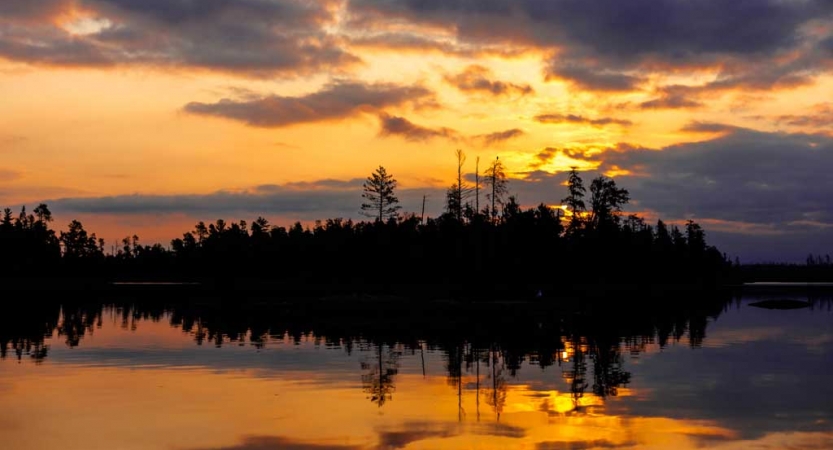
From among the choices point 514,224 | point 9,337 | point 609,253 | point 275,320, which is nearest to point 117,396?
point 9,337

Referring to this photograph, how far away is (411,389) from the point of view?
2844 centimetres

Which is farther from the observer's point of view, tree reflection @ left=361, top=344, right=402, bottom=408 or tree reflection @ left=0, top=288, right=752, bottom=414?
tree reflection @ left=0, top=288, right=752, bottom=414

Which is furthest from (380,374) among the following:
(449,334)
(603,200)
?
(603,200)

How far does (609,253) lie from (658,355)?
110630mm

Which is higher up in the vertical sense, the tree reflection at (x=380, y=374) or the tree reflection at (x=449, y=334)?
the tree reflection at (x=449, y=334)

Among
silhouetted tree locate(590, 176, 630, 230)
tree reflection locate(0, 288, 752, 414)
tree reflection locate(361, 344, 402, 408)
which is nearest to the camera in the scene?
tree reflection locate(361, 344, 402, 408)

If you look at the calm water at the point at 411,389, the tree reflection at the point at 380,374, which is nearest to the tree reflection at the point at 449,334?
the tree reflection at the point at 380,374

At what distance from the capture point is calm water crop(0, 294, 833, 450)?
20.3 m

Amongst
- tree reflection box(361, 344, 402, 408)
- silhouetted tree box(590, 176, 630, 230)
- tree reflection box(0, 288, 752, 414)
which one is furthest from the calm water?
silhouetted tree box(590, 176, 630, 230)

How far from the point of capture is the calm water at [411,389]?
800 inches

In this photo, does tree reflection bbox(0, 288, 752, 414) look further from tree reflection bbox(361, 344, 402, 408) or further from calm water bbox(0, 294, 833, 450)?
calm water bbox(0, 294, 833, 450)

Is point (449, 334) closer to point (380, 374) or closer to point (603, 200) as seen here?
point (380, 374)

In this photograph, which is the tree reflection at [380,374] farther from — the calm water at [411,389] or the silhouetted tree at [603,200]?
the silhouetted tree at [603,200]

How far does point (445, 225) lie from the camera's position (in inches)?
5699
